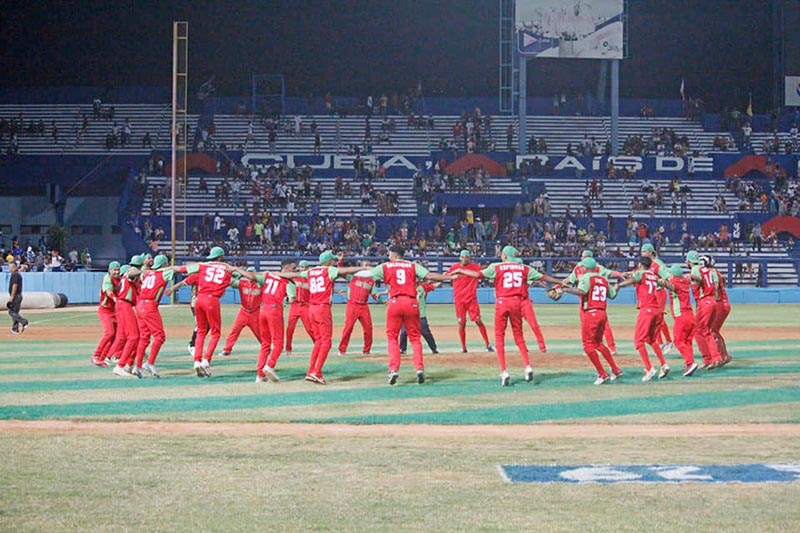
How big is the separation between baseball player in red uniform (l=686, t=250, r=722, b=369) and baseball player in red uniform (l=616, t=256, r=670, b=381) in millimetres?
1759

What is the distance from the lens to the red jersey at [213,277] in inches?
714

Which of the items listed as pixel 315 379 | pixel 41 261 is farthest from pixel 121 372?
pixel 41 261

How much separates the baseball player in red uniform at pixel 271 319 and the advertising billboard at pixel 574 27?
39346mm

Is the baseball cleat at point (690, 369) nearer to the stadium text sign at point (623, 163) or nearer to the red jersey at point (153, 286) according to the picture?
the red jersey at point (153, 286)

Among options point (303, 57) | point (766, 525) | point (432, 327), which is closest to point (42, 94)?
point (303, 57)

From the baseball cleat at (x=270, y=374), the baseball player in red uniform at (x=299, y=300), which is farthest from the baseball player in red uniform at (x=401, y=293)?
the baseball player in red uniform at (x=299, y=300)

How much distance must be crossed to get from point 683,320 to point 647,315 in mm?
1588

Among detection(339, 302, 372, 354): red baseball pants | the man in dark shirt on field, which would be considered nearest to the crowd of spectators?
the man in dark shirt on field

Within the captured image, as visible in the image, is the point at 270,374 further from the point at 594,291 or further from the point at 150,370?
the point at 594,291

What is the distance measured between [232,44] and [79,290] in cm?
2622

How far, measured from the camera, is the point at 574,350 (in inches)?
965

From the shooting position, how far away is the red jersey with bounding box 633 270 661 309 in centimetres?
1834

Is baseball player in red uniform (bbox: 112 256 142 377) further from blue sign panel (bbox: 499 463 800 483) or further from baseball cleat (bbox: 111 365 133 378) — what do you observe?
blue sign panel (bbox: 499 463 800 483)

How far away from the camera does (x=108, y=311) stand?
2042 cm
